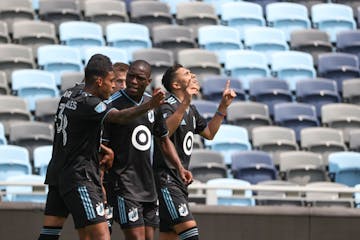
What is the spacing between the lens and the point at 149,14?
19.1m

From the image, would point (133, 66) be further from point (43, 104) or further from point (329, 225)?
point (43, 104)

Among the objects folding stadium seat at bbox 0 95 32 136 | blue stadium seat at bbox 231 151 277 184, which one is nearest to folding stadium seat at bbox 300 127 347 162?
blue stadium seat at bbox 231 151 277 184

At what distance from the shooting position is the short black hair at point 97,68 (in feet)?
29.6

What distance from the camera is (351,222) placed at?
13.2 m

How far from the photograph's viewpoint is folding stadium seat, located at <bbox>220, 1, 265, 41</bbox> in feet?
64.2

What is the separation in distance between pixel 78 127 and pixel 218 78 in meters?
8.42

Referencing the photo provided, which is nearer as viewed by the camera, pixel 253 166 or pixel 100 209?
pixel 100 209

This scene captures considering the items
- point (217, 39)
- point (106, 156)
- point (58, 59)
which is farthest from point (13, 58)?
point (106, 156)

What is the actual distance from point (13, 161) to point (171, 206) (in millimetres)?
5080

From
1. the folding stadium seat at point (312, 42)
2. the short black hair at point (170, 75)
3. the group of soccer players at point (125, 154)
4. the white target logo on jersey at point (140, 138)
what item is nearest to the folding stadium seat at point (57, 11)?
the folding stadium seat at point (312, 42)

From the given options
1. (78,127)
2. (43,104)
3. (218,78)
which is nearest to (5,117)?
(43,104)

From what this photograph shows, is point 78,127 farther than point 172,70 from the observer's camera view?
No

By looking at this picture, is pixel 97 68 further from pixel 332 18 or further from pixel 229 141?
pixel 332 18

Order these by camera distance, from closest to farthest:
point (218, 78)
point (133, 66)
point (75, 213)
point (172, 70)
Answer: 1. point (75, 213)
2. point (133, 66)
3. point (172, 70)
4. point (218, 78)
